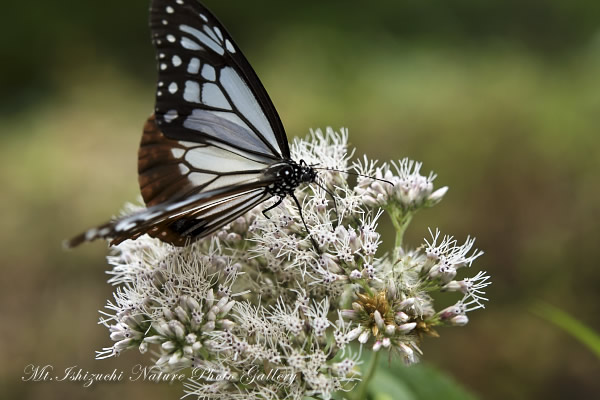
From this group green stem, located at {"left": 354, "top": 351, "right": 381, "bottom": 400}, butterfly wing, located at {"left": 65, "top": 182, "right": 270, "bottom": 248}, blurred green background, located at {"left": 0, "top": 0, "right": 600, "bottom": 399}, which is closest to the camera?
butterfly wing, located at {"left": 65, "top": 182, "right": 270, "bottom": 248}

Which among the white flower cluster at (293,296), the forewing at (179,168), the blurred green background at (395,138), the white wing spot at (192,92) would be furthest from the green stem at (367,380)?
the blurred green background at (395,138)

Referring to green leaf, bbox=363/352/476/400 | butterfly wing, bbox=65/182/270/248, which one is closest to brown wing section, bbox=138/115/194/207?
butterfly wing, bbox=65/182/270/248

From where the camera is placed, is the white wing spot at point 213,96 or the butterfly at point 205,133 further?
the white wing spot at point 213,96

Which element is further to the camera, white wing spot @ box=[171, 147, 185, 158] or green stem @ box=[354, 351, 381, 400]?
white wing spot @ box=[171, 147, 185, 158]

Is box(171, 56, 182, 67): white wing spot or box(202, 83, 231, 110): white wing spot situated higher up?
box(171, 56, 182, 67): white wing spot

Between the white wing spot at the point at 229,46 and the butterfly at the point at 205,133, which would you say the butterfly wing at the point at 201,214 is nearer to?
the butterfly at the point at 205,133

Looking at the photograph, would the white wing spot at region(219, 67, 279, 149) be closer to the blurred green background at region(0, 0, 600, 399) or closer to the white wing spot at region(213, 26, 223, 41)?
the white wing spot at region(213, 26, 223, 41)

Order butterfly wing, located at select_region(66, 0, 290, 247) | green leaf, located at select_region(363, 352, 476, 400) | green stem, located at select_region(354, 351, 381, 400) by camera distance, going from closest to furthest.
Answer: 1. green stem, located at select_region(354, 351, 381, 400)
2. butterfly wing, located at select_region(66, 0, 290, 247)
3. green leaf, located at select_region(363, 352, 476, 400)
